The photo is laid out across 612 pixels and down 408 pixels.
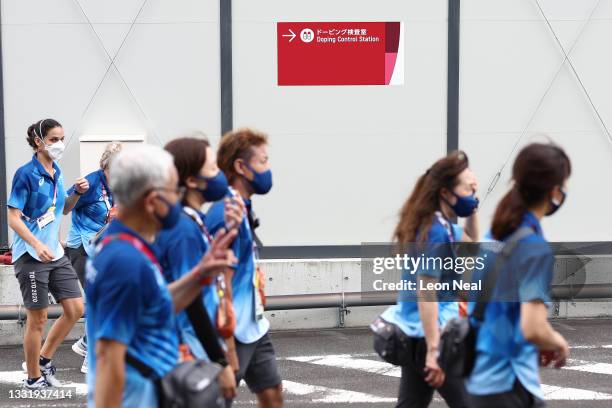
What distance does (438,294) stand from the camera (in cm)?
503

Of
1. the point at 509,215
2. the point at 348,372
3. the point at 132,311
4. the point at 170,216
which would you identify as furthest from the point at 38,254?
the point at 509,215

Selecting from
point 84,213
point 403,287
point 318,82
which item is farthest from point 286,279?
point 403,287

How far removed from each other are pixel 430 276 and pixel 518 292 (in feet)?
3.59

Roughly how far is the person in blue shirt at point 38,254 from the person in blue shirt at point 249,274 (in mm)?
2734

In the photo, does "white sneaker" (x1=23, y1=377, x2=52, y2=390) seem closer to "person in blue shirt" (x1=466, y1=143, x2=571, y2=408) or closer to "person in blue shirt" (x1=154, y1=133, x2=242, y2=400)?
"person in blue shirt" (x1=154, y1=133, x2=242, y2=400)

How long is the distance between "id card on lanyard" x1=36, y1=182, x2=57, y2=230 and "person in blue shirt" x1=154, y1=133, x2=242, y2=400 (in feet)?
11.3

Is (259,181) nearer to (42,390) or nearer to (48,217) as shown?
(48,217)

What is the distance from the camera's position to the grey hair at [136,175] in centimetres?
353

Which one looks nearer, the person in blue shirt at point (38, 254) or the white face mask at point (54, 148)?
the person in blue shirt at point (38, 254)

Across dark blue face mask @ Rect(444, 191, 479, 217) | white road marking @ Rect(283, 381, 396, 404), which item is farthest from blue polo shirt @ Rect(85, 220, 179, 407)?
white road marking @ Rect(283, 381, 396, 404)

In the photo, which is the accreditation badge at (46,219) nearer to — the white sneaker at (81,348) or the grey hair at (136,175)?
the white sneaker at (81,348)

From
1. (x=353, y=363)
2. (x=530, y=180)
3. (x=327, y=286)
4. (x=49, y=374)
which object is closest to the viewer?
(x=530, y=180)

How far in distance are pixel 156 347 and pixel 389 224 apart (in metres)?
7.87

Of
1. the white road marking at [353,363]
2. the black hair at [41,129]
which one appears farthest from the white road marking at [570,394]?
the black hair at [41,129]
